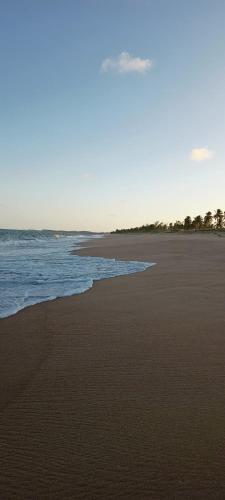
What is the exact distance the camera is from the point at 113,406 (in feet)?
8.08

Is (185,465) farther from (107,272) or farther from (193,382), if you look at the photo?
(107,272)

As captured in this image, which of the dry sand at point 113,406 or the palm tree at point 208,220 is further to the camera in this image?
the palm tree at point 208,220

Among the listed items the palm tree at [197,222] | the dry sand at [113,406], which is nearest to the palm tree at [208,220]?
the palm tree at [197,222]

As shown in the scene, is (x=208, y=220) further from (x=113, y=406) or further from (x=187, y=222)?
(x=113, y=406)

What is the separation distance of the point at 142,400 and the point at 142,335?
1.41m

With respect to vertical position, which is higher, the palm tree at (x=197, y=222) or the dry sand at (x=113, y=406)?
the palm tree at (x=197, y=222)

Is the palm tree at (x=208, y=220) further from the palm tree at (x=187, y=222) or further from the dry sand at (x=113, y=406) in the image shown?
the dry sand at (x=113, y=406)

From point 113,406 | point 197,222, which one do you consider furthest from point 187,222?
point 113,406

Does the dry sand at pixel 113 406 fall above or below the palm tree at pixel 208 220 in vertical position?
below

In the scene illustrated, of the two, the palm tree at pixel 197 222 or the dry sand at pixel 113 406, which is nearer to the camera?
the dry sand at pixel 113 406

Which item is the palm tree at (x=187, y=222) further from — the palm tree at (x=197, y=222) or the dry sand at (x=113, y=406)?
the dry sand at (x=113, y=406)

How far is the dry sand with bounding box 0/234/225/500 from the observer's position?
1781 mm

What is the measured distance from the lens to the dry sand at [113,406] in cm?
178

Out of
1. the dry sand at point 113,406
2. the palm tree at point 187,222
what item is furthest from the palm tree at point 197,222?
the dry sand at point 113,406
